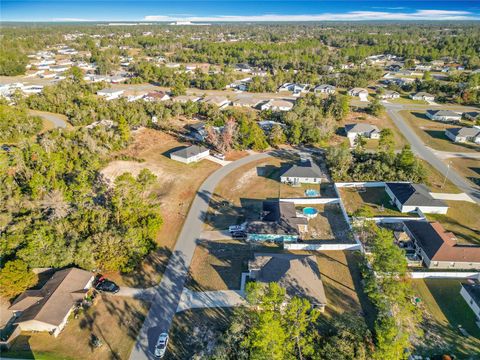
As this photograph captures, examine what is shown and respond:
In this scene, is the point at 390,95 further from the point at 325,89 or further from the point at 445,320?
the point at 445,320

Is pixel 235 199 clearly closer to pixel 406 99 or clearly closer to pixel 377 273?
pixel 377 273

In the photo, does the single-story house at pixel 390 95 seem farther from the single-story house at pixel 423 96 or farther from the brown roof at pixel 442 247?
the brown roof at pixel 442 247

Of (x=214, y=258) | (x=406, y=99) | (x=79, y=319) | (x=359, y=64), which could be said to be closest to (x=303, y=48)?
(x=359, y=64)

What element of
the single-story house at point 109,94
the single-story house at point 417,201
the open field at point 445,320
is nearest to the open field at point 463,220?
the single-story house at point 417,201

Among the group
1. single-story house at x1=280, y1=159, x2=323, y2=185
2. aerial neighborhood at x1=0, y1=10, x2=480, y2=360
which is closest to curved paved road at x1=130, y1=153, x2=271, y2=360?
aerial neighborhood at x1=0, y1=10, x2=480, y2=360

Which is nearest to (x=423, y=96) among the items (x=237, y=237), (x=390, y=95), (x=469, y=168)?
(x=390, y=95)
